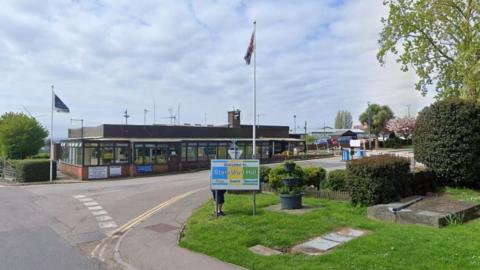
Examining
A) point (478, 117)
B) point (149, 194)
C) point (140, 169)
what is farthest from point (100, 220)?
point (140, 169)

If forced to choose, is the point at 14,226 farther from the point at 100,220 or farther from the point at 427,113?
the point at 427,113

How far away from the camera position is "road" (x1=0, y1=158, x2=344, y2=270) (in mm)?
8422

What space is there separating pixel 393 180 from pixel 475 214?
2.34m

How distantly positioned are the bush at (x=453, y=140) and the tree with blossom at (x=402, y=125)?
205ft

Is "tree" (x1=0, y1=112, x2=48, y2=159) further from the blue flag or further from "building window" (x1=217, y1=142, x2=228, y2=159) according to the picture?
"building window" (x1=217, y1=142, x2=228, y2=159)

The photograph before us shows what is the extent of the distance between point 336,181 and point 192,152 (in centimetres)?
2645

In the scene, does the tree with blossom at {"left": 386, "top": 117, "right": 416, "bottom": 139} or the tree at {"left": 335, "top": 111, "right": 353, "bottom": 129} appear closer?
the tree with blossom at {"left": 386, "top": 117, "right": 416, "bottom": 139}

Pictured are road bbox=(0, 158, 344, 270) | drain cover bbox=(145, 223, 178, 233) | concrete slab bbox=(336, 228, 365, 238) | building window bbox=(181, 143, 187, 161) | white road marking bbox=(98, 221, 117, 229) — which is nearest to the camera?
road bbox=(0, 158, 344, 270)

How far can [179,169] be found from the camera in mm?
38219

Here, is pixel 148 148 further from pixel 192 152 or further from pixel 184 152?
pixel 192 152

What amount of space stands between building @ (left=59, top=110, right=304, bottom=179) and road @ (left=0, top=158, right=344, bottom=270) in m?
7.82

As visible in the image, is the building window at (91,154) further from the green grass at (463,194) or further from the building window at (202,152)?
the green grass at (463,194)

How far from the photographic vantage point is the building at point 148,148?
32.9 metres

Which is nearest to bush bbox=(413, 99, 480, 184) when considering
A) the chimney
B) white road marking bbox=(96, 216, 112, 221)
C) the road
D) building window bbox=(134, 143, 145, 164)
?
the road
